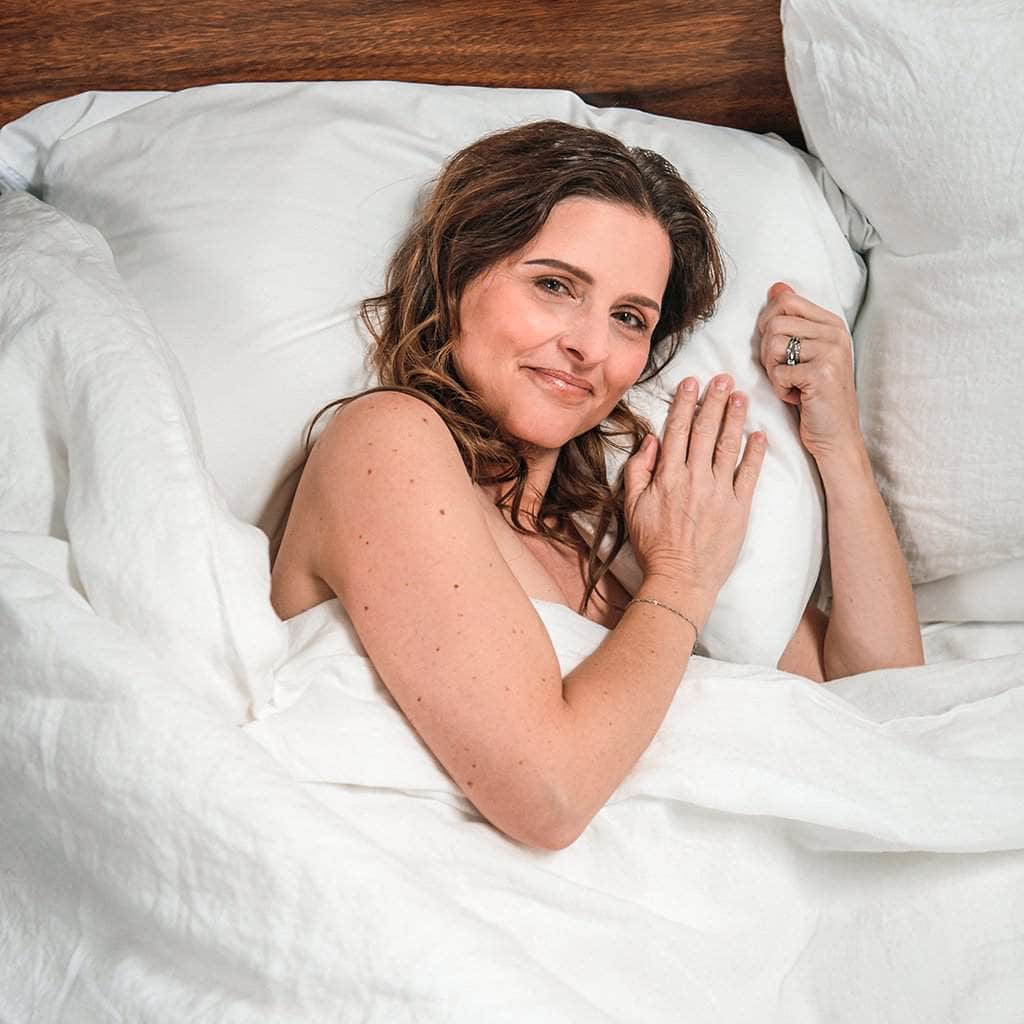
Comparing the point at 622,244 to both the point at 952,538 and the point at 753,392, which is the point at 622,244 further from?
the point at 952,538

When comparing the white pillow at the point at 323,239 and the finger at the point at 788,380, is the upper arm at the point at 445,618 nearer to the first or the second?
the white pillow at the point at 323,239

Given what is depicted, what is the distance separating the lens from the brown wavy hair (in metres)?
1.23

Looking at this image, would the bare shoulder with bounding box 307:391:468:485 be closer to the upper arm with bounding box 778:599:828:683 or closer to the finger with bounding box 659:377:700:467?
the finger with bounding box 659:377:700:467

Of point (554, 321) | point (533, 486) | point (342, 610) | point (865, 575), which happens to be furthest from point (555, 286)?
point (865, 575)

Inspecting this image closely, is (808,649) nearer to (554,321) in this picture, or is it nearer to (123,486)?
→ (554,321)

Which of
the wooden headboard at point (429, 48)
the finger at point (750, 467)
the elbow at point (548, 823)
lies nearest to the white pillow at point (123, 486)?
the elbow at point (548, 823)

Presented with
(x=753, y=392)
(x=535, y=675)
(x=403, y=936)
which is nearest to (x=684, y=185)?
(x=753, y=392)

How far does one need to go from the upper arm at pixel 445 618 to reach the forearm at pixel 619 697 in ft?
0.09

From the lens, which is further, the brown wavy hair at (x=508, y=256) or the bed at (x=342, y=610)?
the brown wavy hair at (x=508, y=256)

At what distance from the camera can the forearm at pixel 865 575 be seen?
4.56 ft

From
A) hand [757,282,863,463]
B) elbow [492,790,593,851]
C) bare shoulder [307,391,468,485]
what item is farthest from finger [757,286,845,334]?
elbow [492,790,593,851]

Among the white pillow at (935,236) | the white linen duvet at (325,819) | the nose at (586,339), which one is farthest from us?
the white pillow at (935,236)

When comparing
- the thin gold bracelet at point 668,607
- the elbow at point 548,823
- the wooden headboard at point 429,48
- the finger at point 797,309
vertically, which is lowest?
the thin gold bracelet at point 668,607

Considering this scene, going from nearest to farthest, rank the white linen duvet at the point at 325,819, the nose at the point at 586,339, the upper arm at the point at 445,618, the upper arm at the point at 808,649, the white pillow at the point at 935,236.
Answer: the white linen duvet at the point at 325,819
the upper arm at the point at 445,618
the nose at the point at 586,339
the white pillow at the point at 935,236
the upper arm at the point at 808,649
